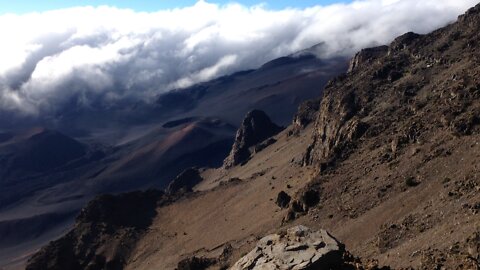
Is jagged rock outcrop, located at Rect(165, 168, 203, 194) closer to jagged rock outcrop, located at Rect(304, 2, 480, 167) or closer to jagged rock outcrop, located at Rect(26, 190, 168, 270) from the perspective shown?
jagged rock outcrop, located at Rect(26, 190, 168, 270)

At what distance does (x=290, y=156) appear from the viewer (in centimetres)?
11162

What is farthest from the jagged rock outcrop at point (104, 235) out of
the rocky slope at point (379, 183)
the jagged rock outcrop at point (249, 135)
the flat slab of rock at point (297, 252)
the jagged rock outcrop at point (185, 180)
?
the flat slab of rock at point (297, 252)

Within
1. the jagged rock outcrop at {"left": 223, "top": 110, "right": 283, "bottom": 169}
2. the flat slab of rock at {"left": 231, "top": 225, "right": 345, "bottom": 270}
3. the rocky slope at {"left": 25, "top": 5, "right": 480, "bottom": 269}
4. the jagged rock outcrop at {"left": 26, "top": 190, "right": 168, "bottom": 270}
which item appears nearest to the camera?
the flat slab of rock at {"left": 231, "top": 225, "right": 345, "bottom": 270}

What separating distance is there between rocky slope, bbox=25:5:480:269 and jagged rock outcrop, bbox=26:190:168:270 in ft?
3.93

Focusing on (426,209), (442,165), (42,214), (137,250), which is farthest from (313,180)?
(42,214)

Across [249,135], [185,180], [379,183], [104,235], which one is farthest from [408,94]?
[249,135]

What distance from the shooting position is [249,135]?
170000 mm

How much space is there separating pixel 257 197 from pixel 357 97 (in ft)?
67.6

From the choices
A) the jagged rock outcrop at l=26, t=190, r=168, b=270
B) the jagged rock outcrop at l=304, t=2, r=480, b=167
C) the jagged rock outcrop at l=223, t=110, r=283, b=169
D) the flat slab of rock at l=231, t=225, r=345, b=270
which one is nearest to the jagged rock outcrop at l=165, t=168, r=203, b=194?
the jagged rock outcrop at l=223, t=110, r=283, b=169

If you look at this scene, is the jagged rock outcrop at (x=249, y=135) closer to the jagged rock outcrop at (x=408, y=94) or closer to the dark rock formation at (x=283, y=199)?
the jagged rock outcrop at (x=408, y=94)

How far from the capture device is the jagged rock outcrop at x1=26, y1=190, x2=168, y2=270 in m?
93.2

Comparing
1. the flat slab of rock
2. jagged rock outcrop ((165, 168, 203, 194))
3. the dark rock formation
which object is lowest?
the dark rock formation

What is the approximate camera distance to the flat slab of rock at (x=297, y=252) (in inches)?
1214

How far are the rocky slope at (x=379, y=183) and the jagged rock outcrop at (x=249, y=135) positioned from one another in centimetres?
4309
